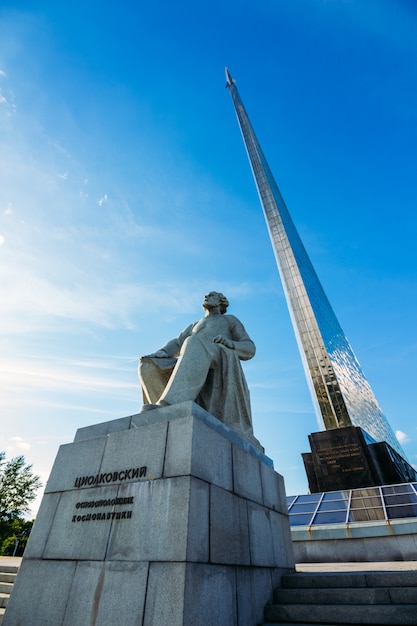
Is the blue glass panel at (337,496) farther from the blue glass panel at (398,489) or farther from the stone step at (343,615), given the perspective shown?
the stone step at (343,615)

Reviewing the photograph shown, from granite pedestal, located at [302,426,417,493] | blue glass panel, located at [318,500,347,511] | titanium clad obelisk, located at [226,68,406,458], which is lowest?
blue glass panel, located at [318,500,347,511]

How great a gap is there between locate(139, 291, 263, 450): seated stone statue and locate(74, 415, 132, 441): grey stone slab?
13.1 inches

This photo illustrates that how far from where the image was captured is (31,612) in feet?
11.2

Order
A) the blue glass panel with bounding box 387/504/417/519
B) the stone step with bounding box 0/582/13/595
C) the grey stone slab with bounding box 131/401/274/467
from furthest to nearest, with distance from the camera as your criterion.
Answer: the blue glass panel with bounding box 387/504/417/519
the stone step with bounding box 0/582/13/595
the grey stone slab with bounding box 131/401/274/467

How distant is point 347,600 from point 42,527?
375cm

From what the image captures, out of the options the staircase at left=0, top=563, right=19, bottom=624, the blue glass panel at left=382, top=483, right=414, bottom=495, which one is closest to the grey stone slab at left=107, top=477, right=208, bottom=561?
the staircase at left=0, top=563, right=19, bottom=624

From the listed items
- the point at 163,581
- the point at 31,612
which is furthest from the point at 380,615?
the point at 31,612

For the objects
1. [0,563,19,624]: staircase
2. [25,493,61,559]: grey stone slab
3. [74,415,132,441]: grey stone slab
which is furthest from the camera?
[0,563,19,624]: staircase

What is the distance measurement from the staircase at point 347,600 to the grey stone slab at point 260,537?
0.40 metres

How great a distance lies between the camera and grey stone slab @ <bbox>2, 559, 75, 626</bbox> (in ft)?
10.8

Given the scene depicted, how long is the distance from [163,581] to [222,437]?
5.53 feet

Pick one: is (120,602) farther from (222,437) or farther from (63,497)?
(222,437)

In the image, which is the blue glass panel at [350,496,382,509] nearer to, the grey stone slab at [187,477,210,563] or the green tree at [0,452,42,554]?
the grey stone slab at [187,477,210,563]

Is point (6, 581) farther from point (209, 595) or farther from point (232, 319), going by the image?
point (232, 319)
